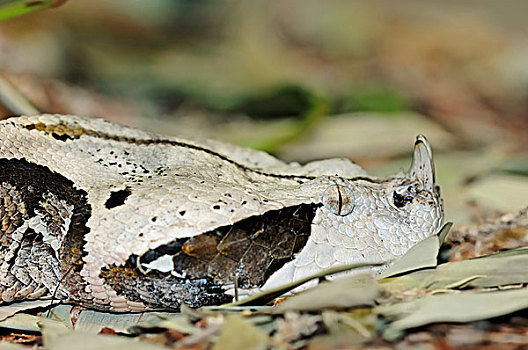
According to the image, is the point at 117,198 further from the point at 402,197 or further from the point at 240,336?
the point at 402,197

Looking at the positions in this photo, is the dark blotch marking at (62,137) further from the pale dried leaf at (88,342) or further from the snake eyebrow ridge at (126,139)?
the pale dried leaf at (88,342)

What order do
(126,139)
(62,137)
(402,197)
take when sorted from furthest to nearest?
1. (126,139)
2. (62,137)
3. (402,197)

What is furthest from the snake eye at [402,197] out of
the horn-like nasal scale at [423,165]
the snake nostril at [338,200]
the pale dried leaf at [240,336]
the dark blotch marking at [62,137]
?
the dark blotch marking at [62,137]

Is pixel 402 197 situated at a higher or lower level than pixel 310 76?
lower

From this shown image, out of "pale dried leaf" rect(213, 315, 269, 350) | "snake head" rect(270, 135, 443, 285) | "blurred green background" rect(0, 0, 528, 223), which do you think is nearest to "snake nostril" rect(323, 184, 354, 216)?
"snake head" rect(270, 135, 443, 285)

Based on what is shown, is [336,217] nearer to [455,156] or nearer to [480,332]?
[480,332]

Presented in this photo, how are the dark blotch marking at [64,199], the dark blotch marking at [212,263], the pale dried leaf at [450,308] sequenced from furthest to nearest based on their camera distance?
the dark blotch marking at [64,199] → the dark blotch marking at [212,263] → the pale dried leaf at [450,308]

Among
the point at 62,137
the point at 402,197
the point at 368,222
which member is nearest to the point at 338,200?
the point at 368,222

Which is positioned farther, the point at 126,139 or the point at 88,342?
the point at 126,139

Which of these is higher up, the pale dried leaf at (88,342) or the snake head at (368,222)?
the snake head at (368,222)
